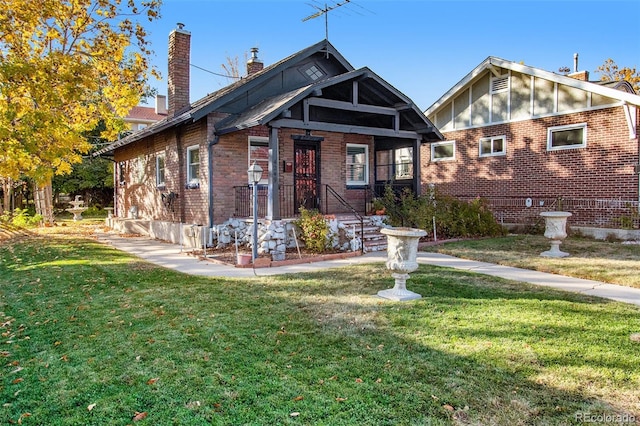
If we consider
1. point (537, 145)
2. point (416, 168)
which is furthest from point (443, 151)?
point (416, 168)

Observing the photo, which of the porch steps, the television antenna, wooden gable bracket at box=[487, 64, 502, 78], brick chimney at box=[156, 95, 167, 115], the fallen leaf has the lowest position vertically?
the fallen leaf

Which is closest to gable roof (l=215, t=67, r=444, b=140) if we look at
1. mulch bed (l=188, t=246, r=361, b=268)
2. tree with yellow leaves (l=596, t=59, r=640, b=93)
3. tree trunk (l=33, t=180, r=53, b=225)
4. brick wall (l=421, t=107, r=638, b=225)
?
mulch bed (l=188, t=246, r=361, b=268)

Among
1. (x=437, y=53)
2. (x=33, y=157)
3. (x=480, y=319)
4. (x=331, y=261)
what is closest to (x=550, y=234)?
(x=331, y=261)

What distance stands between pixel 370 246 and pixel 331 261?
1.80m

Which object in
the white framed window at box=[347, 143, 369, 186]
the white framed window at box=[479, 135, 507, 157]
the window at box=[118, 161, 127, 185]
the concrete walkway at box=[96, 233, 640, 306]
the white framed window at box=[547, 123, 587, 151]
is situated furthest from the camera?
the window at box=[118, 161, 127, 185]

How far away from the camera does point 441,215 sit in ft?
38.7

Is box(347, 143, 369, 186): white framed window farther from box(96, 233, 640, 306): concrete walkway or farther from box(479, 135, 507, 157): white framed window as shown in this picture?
box(479, 135, 507, 157): white framed window

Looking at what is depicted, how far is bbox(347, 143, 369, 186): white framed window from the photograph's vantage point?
14023 mm

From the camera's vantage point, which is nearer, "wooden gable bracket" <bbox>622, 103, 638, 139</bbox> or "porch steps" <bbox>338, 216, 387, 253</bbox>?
"porch steps" <bbox>338, 216, 387, 253</bbox>

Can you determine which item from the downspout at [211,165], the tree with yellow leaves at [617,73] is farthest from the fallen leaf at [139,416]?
the tree with yellow leaves at [617,73]

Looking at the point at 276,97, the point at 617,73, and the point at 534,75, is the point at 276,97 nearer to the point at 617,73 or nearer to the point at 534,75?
the point at 534,75

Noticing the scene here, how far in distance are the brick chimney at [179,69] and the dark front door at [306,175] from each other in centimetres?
414

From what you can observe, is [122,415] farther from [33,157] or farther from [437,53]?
[437,53]

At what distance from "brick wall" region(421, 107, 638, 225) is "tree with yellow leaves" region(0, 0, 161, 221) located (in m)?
11.8
